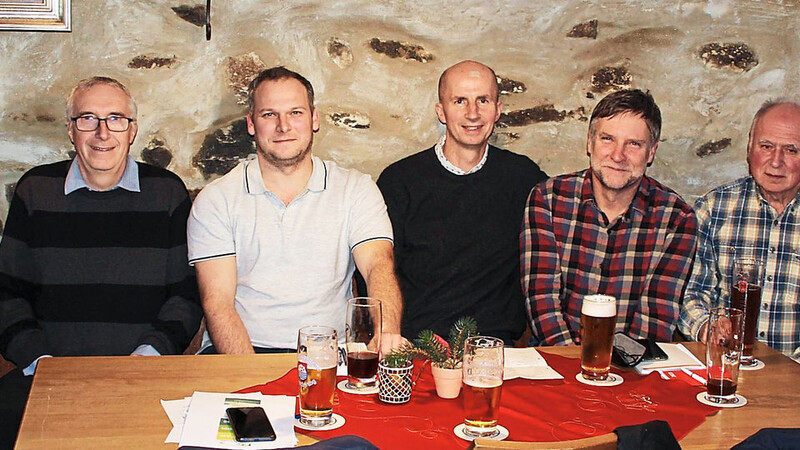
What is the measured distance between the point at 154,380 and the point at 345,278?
Result: 1.06 m

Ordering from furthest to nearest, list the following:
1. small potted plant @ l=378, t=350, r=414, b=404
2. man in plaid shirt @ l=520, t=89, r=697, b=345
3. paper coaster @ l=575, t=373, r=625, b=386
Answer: man in plaid shirt @ l=520, t=89, r=697, b=345 → paper coaster @ l=575, t=373, r=625, b=386 → small potted plant @ l=378, t=350, r=414, b=404

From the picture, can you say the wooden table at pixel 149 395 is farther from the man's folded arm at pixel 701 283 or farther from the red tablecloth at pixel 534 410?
the man's folded arm at pixel 701 283

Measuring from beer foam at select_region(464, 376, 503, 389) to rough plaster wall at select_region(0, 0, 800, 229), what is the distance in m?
1.98

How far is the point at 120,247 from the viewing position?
2.84m

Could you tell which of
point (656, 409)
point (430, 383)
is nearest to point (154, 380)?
point (430, 383)

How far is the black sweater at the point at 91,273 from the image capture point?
2820 mm

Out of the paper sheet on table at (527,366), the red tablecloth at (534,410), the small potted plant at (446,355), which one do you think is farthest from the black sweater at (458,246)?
the small potted plant at (446,355)

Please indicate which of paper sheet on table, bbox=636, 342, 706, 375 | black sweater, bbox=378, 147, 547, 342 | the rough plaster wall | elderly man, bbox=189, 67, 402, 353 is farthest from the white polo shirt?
paper sheet on table, bbox=636, 342, 706, 375

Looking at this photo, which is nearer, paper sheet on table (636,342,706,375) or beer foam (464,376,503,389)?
beer foam (464,376,503,389)

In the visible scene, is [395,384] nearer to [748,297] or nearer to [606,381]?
[606,381]

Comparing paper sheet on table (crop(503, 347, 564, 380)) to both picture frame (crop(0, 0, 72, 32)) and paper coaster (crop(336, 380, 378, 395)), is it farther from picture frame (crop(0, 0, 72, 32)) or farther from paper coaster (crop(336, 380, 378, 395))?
picture frame (crop(0, 0, 72, 32))

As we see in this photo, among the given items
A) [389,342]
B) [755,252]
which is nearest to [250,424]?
[389,342]

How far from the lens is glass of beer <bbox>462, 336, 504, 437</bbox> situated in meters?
1.66

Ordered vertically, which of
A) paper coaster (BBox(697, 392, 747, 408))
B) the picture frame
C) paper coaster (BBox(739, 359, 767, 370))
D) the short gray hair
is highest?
the picture frame
